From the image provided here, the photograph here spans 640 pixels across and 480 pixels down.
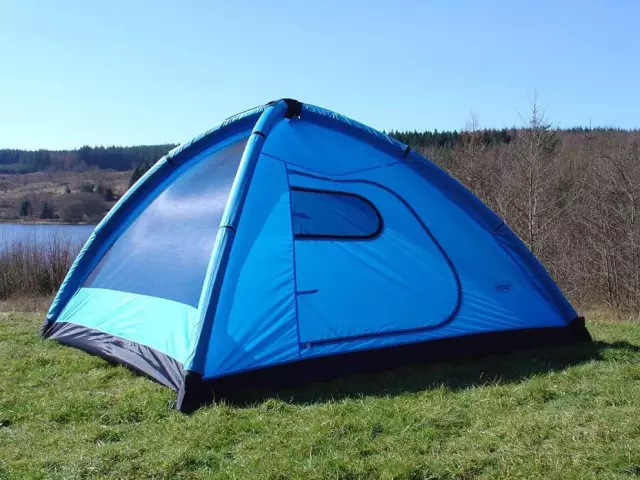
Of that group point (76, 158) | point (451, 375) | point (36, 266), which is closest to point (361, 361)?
point (451, 375)

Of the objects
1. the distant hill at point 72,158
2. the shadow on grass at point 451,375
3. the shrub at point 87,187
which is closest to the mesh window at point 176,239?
the shadow on grass at point 451,375

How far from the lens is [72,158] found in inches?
2080

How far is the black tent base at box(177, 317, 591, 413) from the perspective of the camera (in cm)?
396

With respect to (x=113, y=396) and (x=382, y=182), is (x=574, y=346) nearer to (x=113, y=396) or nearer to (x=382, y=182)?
(x=382, y=182)

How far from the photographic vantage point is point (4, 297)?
15141 mm

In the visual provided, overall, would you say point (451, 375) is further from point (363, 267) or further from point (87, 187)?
point (87, 187)

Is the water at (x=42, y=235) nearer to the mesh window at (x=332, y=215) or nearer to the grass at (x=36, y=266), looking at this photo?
the grass at (x=36, y=266)

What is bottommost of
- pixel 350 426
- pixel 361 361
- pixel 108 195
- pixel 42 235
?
pixel 350 426

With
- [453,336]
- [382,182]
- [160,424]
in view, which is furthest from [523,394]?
[160,424]

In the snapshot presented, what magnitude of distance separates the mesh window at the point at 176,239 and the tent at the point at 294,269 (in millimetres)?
16

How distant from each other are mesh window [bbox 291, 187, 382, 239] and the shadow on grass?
118 cm

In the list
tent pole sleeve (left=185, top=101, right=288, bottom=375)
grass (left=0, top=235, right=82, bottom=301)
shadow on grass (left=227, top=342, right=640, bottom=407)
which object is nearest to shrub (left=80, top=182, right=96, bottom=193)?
grass (left=0, top=235, right=82, bottom=301)

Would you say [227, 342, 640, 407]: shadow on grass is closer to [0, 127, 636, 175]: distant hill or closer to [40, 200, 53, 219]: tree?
[40, 200, 53, 219]: tree

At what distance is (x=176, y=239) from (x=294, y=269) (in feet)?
3.98
